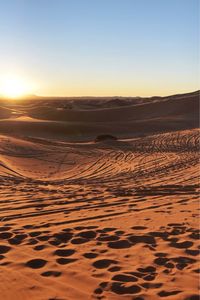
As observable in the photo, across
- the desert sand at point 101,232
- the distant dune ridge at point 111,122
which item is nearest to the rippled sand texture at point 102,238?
the desert sand at point 101,232

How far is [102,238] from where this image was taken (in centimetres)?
562

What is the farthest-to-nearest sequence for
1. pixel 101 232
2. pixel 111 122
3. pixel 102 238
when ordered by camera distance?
pixel 111 122 < pixel 101 232 < pixel 102 238

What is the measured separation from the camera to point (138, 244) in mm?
5359

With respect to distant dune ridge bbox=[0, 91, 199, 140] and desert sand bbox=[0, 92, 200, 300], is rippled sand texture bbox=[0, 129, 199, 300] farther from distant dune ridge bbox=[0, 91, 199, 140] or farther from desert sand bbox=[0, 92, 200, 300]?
distant dune ridge bbox=[0, 91, 199, 140]

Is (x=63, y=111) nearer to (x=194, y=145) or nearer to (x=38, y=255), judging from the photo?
(x=194, y=145)

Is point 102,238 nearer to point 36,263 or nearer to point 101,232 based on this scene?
point 101,232

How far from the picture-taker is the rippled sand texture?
406 cm

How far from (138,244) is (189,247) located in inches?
25.6

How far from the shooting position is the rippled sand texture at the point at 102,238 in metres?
4.06

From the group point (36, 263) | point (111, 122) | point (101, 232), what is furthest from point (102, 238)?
point (111, 122)

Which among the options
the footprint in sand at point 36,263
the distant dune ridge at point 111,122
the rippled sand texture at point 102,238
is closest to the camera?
the rippled sand texture at point 102,238

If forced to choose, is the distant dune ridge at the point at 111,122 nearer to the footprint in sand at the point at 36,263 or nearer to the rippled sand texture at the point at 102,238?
the rippled sand texture at the point at 102,238

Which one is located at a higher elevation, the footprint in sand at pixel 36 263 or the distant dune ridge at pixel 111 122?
the distant dune ridge at pixel 111 122

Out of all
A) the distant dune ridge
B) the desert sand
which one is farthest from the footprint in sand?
the distant dune ridge
